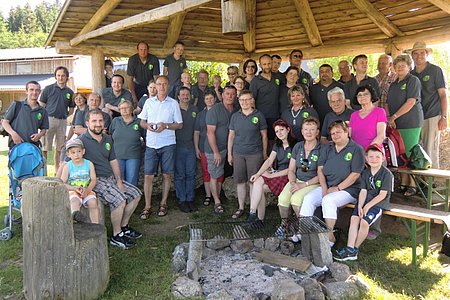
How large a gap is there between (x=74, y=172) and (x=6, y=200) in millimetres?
3546

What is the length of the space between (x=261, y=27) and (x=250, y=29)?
0.30 meters

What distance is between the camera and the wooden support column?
8.11m

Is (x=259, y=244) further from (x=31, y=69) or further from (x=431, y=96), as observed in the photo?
(x=31, y=69)

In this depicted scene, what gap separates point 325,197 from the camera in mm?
4660

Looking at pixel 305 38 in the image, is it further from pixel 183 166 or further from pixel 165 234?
pixel 165 234

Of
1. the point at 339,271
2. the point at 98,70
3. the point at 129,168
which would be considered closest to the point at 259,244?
the point at 339,271

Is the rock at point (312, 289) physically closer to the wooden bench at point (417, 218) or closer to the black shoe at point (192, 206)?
the wooden bench at point (417, 218)

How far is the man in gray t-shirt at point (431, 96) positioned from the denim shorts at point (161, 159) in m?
3.88

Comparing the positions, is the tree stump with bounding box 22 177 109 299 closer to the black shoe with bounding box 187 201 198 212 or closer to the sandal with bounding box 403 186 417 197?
the black shoe with bounding box 187 201 198 212

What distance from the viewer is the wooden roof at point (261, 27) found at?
24.1ft

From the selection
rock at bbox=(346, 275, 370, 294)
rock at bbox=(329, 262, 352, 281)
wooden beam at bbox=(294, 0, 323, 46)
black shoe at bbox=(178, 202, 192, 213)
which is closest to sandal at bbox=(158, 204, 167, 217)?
black shoe at bbox=(178, 202, 192, 213)

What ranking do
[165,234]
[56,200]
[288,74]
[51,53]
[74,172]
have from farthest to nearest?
1. [51,53]
2. [288,74]
3. [165,234]
4. [74,172]
5. [56,200]

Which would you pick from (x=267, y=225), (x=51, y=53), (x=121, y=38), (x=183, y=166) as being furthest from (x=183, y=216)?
(x=51, y=53)

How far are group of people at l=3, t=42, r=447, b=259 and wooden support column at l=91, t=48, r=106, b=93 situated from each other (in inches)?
31.0
